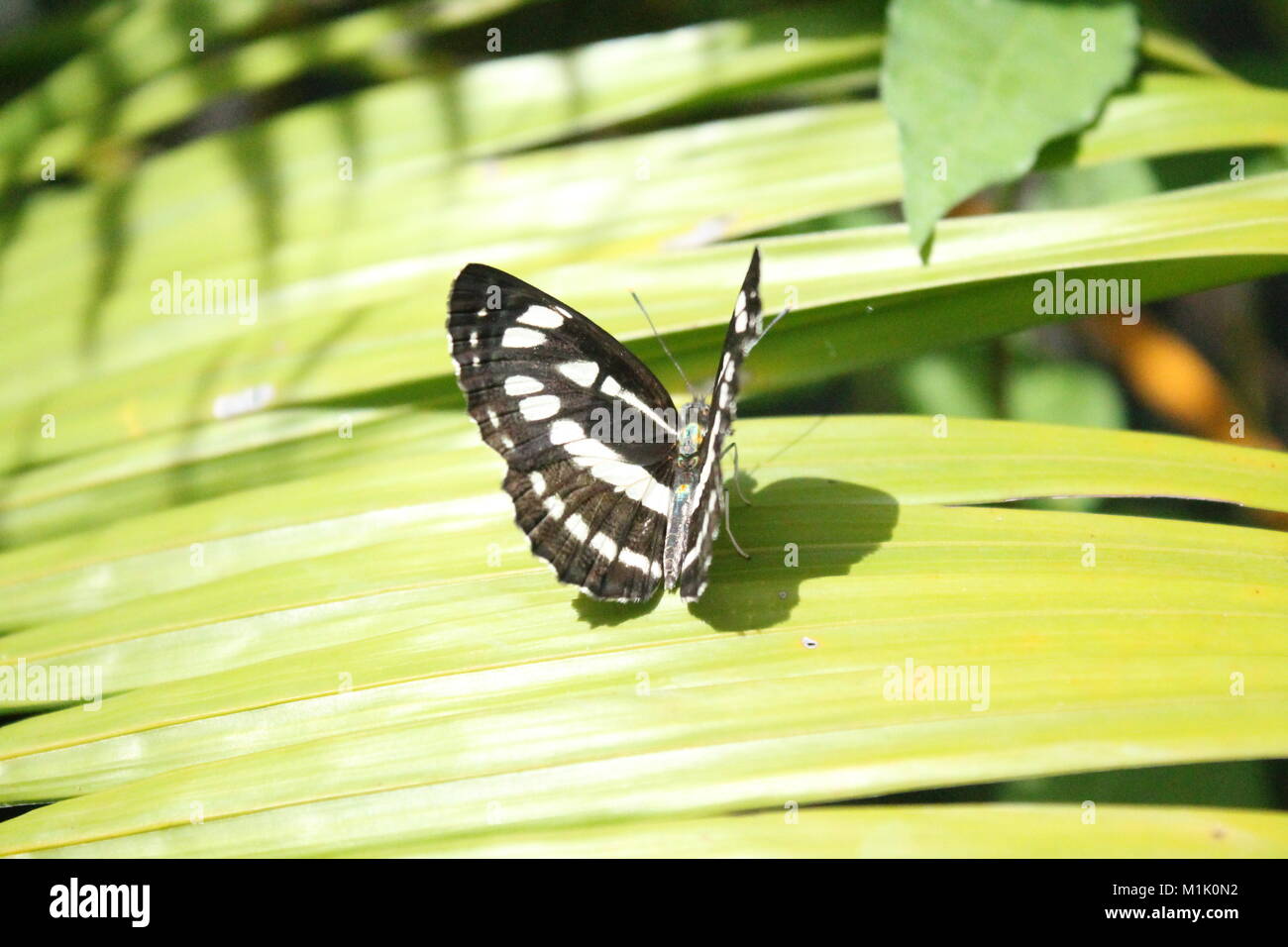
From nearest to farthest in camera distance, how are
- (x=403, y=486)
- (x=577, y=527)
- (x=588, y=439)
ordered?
(x=577, y=527)
(x=403, y=486)
(x=588, y=439)

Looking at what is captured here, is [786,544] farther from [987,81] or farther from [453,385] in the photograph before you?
[987,81]

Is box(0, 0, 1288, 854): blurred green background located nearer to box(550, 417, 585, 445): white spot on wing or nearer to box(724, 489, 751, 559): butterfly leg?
box(724, 489, 751, 559): butterfly leg

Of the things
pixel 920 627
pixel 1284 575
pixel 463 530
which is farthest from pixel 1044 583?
pixel 463 530

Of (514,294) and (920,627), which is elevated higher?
(514,294)

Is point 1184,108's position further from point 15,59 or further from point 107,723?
point 15,59

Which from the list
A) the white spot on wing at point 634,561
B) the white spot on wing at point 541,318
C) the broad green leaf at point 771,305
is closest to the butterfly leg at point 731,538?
the white spot on wing at point 634,561

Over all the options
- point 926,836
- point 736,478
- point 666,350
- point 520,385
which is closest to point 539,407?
point 520,385
